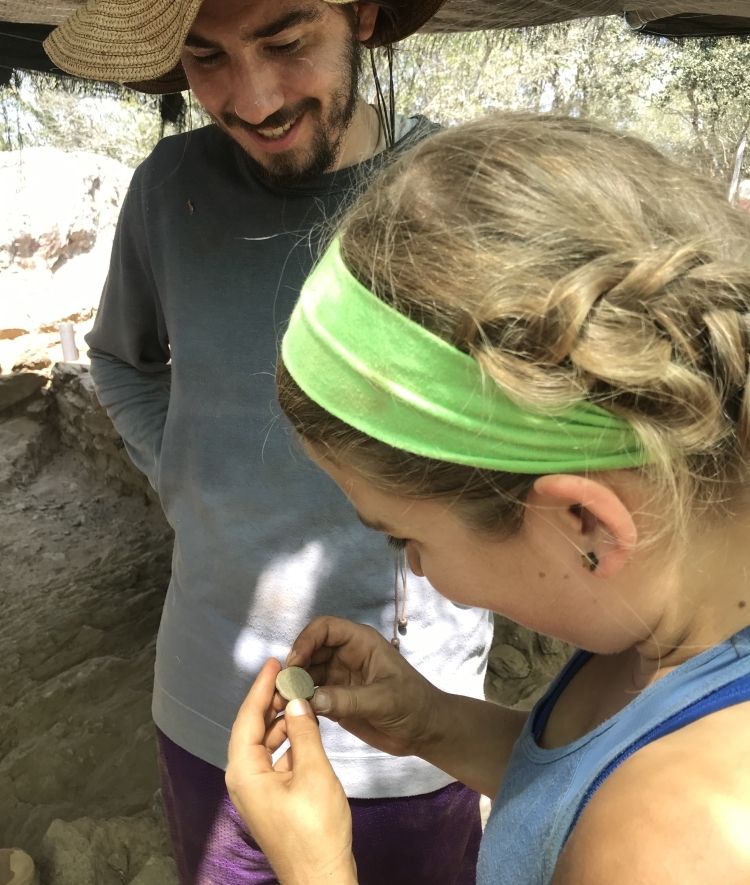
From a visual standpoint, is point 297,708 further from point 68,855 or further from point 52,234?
point 52,234

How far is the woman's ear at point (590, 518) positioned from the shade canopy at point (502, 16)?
2101 mm

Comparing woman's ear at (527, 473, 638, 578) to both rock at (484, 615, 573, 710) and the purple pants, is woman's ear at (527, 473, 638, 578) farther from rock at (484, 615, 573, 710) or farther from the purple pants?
rock at (484, 615, 573, 710)

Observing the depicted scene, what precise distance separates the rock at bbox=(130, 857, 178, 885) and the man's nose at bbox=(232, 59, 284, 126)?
2521 millimetres

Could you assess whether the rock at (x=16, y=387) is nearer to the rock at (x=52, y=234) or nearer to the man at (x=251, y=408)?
the rock at (x=52, y=234)

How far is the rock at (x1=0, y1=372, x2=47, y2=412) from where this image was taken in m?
5.05

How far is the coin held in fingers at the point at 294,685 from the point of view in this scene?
3.69 feet

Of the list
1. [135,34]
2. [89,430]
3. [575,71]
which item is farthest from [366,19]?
[575,71]

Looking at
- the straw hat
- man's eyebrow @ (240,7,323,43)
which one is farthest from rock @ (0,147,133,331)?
man's eyebrow @ (240,7,323,43)

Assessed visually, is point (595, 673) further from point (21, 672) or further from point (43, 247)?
point (43, 247)

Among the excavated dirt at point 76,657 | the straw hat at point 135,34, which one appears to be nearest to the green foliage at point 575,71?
the straw hat at point 135,34

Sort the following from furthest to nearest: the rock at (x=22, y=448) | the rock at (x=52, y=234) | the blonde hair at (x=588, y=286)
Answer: the rock at (x=52, y=234), the rock at (x=22, y=448), the blonde hair at (x=588, y=286)

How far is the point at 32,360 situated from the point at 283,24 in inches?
183

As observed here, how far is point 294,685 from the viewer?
1.14 meters

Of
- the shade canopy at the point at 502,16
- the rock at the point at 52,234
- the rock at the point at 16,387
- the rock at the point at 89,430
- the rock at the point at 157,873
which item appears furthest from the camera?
the rock at the point at 52,234
